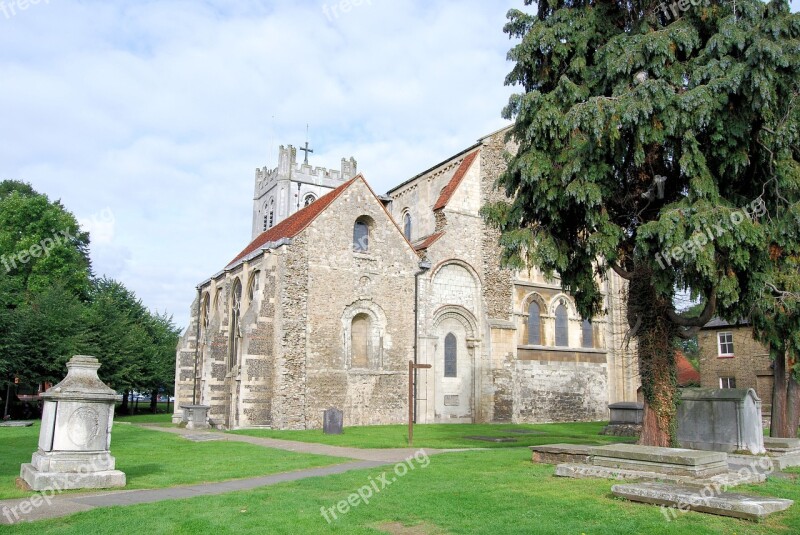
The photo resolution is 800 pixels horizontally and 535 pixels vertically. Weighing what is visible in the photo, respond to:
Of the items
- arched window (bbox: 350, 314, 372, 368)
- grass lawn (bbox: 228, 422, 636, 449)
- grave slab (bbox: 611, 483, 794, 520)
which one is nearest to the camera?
grave slab (bbox: 611, 483, 794, 520)

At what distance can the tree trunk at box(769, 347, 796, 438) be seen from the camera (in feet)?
57.0

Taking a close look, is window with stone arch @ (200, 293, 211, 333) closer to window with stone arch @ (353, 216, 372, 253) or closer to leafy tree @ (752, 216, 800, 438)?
window with stone arch @ (353, 216, 372, 253)

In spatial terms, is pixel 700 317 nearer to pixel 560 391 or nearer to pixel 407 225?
pixel 560 391

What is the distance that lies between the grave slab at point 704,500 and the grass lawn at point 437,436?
9420 mm

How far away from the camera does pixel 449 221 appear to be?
29.8m

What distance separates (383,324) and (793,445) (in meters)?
16.5

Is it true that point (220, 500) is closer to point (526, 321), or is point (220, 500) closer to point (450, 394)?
point (450, 394)

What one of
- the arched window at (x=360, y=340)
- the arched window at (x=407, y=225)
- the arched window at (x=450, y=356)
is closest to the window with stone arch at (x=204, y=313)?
the arched window at (x=360, y=340)

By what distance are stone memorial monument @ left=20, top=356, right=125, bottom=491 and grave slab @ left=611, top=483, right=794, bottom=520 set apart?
26.5 ft

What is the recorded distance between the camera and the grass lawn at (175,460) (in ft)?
37.3

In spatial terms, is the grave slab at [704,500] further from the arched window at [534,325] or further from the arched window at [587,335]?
the arched window at [587,335]

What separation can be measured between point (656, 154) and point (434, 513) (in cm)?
910

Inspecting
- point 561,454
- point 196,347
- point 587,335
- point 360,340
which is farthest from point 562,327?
point 561,454

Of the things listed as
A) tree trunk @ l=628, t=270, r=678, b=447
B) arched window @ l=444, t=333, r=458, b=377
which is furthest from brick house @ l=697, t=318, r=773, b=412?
tree trunk @ l=628, t=270, r=678, b=447
